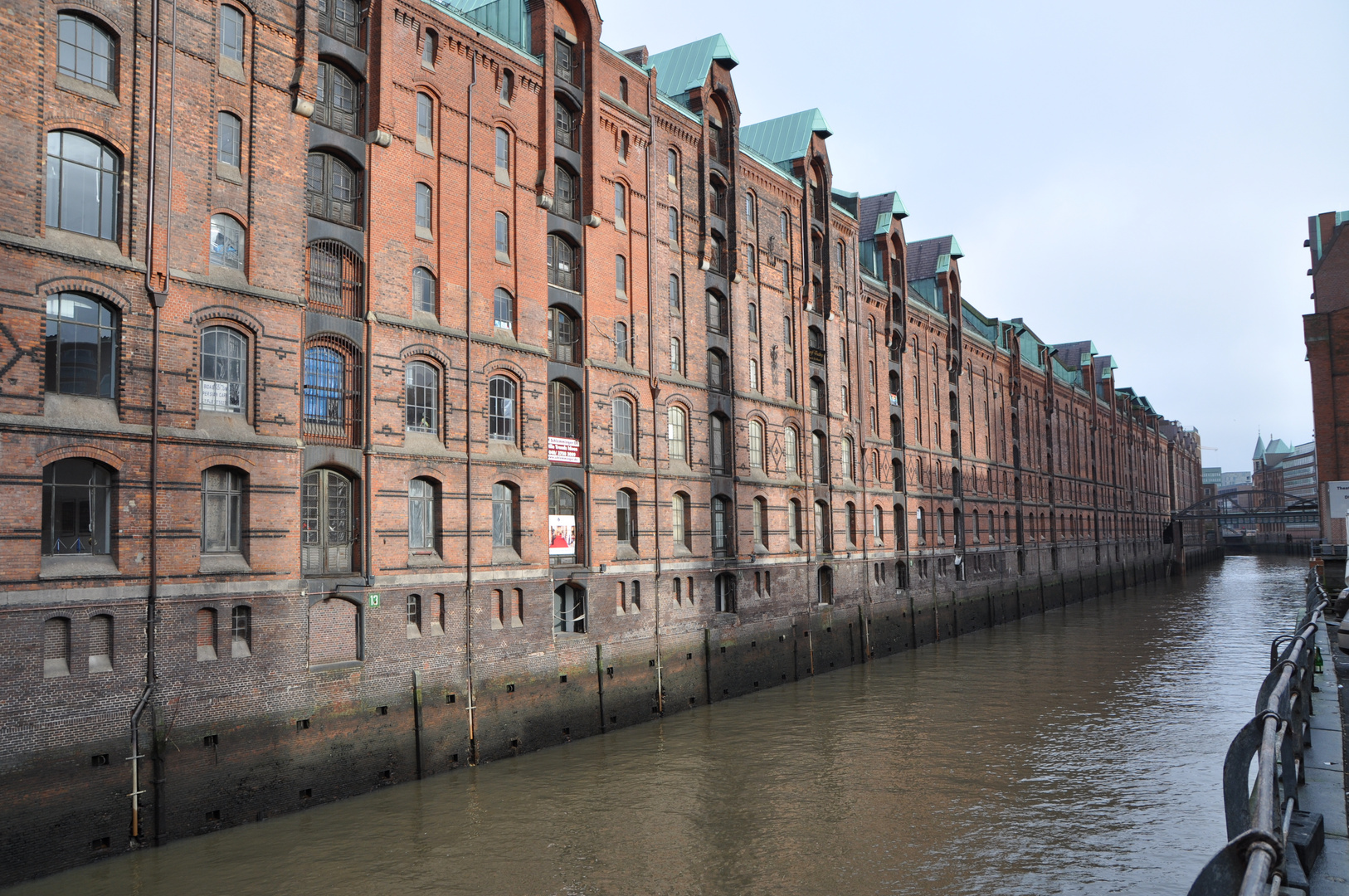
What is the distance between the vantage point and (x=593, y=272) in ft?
89.7

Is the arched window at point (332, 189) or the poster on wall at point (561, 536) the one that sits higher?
the arched window at point (332, 189)

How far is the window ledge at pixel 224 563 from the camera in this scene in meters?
17.2

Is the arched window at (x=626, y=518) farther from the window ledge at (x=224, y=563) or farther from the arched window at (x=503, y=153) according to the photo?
the window ledge at (x=224, y=563)

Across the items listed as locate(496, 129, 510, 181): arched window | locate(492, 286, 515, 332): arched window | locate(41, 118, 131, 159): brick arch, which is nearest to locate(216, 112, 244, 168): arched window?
locate(41, 118, 131, 159): brick arch

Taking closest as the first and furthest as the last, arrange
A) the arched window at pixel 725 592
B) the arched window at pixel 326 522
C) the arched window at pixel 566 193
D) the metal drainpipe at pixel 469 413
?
the arched window at pixel 326 522 → the metal drainpipe at pixel 469 413 → the arched window at pixel 566 193 → the arched window at pixel 725 592

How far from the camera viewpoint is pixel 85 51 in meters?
16.3

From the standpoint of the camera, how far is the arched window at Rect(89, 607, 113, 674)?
1536 centimetres

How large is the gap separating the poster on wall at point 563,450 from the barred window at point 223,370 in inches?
339

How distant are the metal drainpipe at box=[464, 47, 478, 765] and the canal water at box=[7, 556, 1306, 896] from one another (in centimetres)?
210

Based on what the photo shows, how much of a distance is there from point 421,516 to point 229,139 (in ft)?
28.7

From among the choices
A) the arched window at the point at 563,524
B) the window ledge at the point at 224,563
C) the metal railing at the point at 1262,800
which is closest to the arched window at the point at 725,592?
the arched window at the point at 563,524

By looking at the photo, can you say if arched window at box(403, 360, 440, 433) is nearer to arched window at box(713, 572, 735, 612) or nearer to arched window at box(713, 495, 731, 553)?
arched window at box(713, 495, 731, 553)

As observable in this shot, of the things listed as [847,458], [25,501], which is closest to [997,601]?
[847,458]

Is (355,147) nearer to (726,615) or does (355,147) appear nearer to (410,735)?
(410,735)
